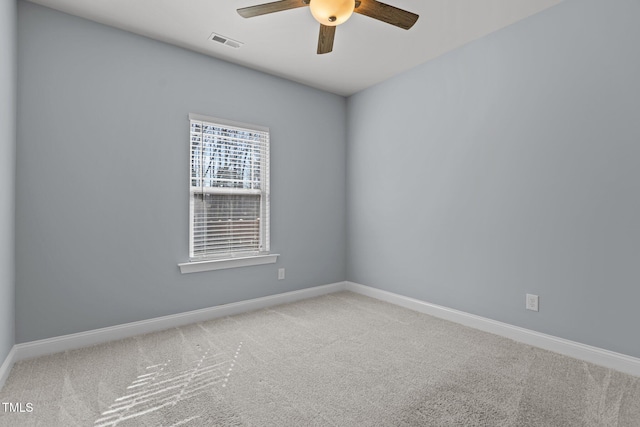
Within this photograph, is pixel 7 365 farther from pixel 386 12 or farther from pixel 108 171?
pixel 386 12

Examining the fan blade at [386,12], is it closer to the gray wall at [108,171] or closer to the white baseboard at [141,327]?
the gray wall at [108,171]

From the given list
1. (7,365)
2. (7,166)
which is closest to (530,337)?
(7,365)

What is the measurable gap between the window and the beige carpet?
886 mm

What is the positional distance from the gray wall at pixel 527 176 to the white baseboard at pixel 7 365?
3303mm

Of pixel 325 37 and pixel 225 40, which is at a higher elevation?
pixel 225 40

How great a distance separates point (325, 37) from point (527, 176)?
193 cm

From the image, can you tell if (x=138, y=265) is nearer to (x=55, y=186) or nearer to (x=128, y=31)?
(x=55, y=186)

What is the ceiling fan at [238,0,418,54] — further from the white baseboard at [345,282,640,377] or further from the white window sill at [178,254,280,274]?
the white baseboard at [345,282,640,377]

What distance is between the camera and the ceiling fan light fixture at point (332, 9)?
5.98 feet

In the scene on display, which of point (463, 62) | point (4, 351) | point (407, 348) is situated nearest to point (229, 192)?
point (4, 351)

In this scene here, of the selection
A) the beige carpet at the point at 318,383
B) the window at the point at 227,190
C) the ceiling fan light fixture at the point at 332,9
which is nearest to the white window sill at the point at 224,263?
the window at the point at 227,190

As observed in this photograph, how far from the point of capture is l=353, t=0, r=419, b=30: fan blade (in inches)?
77.3

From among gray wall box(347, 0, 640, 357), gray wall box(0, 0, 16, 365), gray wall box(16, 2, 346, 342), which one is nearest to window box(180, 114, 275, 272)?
gray wall box(16, 2, 346, 342)

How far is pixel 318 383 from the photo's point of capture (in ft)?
6.49
